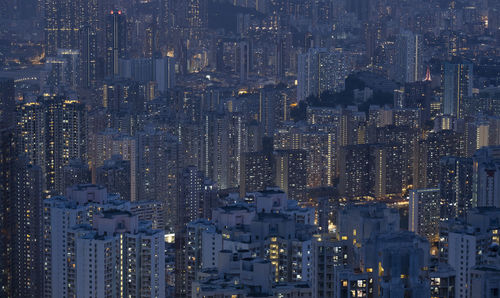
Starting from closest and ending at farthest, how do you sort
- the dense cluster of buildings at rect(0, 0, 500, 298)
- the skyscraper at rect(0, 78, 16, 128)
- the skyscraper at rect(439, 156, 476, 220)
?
the dense cluster of buildings at rect(0, 0, 500, 298) < the skyscraper at rect(439, 156, 476, 220) < the skyscraper at rect(0, 78, 16, 128)

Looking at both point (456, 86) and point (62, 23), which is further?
point (62, 23)

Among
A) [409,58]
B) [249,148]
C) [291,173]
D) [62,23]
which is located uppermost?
[62,23]

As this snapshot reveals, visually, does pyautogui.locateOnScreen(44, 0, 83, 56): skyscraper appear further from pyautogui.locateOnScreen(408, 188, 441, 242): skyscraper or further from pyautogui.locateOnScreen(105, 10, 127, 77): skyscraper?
pyautogui.locateOnScreen(408, 188, 441, 242): skyscraper

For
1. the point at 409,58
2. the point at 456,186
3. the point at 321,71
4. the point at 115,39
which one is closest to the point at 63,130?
the point at 456,186

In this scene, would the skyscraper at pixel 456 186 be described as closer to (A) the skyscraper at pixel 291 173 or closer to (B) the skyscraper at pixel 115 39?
(A) the skyscraper at pixel 291 173

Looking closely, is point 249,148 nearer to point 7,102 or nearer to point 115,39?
point 7,102

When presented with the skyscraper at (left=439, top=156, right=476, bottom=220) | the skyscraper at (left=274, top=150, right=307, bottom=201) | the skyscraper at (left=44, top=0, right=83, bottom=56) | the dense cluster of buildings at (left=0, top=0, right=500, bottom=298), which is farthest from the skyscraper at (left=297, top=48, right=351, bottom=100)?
the skyscraper at (left=439, top=156, right=476, bottom=220)

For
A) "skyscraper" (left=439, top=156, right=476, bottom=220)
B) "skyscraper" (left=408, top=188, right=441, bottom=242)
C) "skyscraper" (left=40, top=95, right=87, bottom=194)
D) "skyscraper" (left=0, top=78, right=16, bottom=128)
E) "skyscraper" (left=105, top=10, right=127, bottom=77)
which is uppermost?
"skyscraper" (left=105, top=10, right=127, bottom=77)

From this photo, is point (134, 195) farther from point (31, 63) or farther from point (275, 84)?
point (275, 84)

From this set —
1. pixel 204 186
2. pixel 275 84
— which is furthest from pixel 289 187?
pixel 275 84
